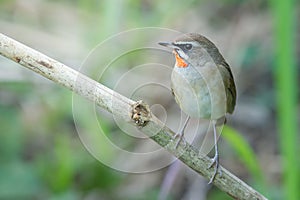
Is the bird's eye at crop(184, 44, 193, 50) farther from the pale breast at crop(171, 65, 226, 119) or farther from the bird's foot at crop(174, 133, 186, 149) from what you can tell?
the bird's foot at crop(174, 133, 186, 149)

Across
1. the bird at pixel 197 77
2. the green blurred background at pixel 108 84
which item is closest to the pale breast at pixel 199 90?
the bird at pixel 197 77

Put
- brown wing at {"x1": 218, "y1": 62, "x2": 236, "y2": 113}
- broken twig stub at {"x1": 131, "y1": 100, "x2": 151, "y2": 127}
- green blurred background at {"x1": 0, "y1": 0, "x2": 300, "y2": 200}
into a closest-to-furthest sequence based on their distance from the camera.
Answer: broken twig stub at {"x1": 131, "y1": 100, "x2": 151, "y2": 127} < brown wing at {"x1": 218, "y1": 62, "x2": 236, "y2": 113} < green blurred background at {"x1": 0, "y1": 0, "x2": 300, "y2": 200}

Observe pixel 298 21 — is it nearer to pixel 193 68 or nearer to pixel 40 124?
pixel 40 124

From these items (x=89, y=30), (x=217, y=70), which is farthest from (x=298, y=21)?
(x=217, y=70)

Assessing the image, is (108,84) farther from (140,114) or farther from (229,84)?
(140,114)

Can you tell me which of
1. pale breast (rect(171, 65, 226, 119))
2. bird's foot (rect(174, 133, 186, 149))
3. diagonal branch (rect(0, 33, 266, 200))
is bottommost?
diagonal branch (rect(0, 33, 266, 200))

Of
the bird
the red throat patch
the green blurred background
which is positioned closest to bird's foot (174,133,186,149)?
the bird
